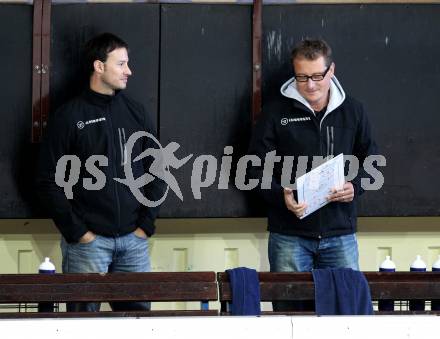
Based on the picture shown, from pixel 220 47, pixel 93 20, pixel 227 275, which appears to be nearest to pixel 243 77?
pixel 220 47

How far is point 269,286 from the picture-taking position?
17.7 ft

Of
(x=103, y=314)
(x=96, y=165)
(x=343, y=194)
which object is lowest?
(x=103, y=314)

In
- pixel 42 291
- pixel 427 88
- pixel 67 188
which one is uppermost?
pixel 427 88

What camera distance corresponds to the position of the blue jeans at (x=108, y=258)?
18.9ft

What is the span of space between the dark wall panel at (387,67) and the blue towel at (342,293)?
39.2 inches

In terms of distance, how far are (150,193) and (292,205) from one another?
60cm

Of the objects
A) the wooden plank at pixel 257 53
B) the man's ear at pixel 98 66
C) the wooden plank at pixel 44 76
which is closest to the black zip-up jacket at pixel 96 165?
the man's ear at pixel 98 66

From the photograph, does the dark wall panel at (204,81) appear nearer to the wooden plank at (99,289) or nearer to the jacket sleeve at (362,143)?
the jacket sleeve at (362,143)

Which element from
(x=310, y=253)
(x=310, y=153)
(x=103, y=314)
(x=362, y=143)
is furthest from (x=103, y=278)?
(x=362, y=143)

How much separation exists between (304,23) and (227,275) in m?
1.36

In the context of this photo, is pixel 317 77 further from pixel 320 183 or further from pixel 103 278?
pixel 103 278

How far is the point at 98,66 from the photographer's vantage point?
230 inches

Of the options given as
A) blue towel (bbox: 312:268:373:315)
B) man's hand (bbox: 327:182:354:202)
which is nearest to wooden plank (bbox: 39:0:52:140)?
man's hand (bbox: 327:182:354:202)

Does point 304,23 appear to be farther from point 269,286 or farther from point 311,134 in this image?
point 269,286
